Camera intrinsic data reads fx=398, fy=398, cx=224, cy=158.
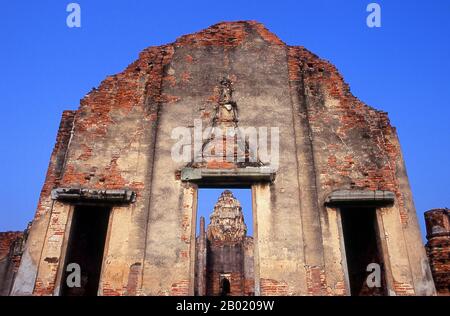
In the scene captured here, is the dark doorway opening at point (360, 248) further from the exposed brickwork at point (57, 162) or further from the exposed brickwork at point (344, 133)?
the exposed brickwork at point (57, 162)

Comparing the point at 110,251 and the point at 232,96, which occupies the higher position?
the point at 232,96

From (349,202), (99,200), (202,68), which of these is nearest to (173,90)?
(202,68)

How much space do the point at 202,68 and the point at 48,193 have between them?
420 centimetres

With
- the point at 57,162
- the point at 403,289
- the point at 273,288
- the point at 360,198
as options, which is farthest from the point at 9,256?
the point at 403,289

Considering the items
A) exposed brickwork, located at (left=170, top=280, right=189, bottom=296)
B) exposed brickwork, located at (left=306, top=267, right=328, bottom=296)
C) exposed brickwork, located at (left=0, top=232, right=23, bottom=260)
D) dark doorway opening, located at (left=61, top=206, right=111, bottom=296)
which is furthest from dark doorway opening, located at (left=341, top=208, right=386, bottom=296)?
exposed brickwork, located at (left=0, top=232, right=23, bottom=260)

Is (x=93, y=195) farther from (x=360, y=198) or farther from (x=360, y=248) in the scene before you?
(x=360, y=248)

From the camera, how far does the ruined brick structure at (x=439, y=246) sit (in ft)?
27.1

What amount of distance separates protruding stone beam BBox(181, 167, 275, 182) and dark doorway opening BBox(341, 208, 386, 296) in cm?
248

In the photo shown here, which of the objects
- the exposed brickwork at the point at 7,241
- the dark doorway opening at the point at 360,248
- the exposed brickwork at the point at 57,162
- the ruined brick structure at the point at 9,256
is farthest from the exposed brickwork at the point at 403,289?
the exposed brickwork at the point at 7,241
